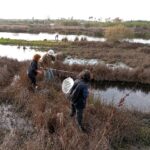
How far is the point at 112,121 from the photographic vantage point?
8.97m

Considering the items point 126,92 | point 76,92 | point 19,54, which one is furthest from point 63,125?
point 19,54

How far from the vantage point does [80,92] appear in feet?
26.3

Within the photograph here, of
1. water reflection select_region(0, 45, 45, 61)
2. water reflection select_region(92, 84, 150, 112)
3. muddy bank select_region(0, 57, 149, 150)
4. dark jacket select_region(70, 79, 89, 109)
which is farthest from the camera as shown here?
water reflection select_region(0, 45, 45, 61)

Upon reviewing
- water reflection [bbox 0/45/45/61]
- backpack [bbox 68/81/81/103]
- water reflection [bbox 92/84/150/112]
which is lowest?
water reflection [bbox 0/45/45/61]

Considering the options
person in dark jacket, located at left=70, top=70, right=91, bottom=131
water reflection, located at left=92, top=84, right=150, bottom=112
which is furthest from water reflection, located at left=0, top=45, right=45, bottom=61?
person in dark jacket, located at left=70, top=70, right=91, bottom=131

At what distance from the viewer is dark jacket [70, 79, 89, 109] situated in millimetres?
7910

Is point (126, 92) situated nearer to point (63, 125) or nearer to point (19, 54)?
point (63, 125)

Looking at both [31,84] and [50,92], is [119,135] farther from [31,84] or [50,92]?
[31,84]

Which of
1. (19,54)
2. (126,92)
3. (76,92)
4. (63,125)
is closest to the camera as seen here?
(76,92)

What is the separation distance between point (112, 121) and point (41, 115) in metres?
1.99

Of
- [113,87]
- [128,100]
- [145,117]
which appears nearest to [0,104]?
[145,117]

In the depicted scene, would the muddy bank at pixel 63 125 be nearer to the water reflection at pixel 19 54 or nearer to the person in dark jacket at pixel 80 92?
the person in dark jacket at pixel 80 92

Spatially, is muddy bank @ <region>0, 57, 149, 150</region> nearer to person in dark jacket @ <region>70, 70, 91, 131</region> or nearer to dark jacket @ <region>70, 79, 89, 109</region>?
person in dark jacket @ <region>70, 70, 91, 131</region>

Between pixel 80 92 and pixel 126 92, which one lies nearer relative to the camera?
pixel 80 92
